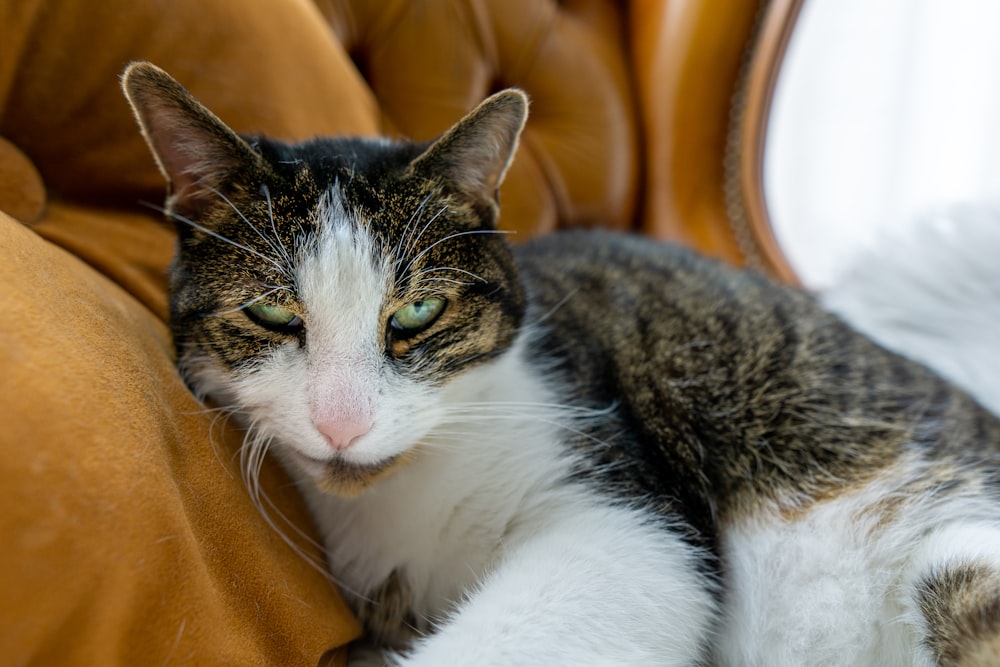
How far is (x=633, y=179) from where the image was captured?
156cm

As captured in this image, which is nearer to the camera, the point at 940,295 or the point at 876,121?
the point at 940,295

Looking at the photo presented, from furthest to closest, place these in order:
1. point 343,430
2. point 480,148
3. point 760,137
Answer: point 760,137, point 480,148, point 343,430

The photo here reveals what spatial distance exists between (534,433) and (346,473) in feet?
0.74

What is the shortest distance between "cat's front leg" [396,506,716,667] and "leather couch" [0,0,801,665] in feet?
0.49

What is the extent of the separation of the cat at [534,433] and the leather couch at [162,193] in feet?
0.30

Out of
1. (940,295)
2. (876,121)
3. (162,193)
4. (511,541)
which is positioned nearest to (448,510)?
(511,541)

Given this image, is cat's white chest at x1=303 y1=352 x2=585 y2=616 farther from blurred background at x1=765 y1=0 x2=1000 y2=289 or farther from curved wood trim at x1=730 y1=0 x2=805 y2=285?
blurred background at x1=765 y1=0 x2=1000 y2=289

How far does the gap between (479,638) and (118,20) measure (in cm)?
75

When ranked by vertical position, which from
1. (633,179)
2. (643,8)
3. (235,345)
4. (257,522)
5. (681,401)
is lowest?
(257,522)

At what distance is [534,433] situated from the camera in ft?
2.51

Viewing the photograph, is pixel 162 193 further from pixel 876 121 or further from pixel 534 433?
pixel 876 121

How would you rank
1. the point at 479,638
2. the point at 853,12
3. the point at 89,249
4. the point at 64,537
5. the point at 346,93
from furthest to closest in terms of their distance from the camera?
the point at 853,12 < the point at 346,93 < the point at 89,249 < the point at 479,638 < the point at 64,537

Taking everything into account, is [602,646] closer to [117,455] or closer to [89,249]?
[117,455]

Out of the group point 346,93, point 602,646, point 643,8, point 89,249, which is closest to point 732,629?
point 602,646
